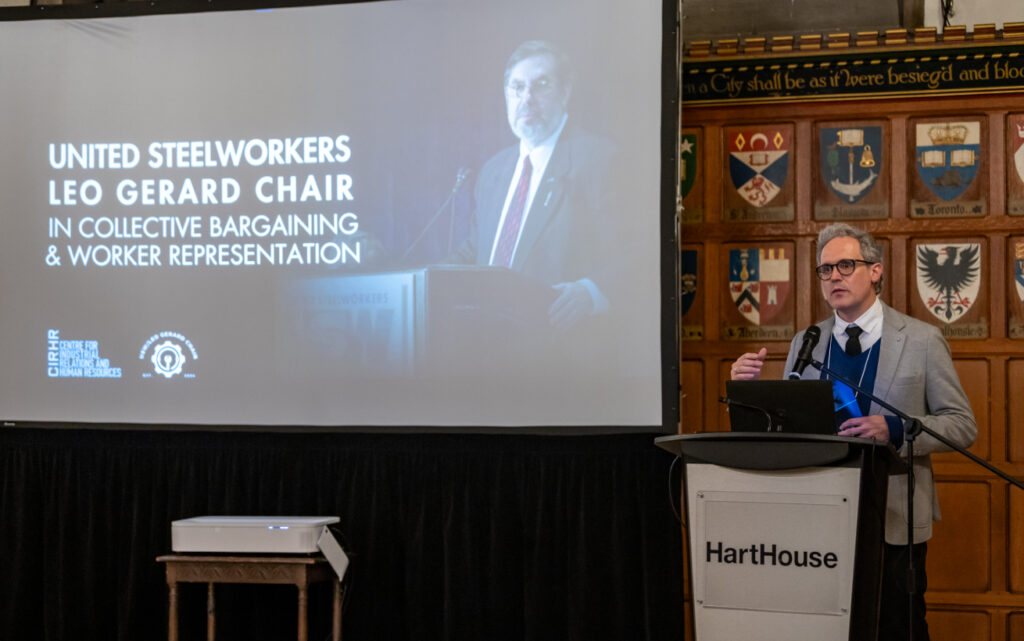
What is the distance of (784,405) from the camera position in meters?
2.99

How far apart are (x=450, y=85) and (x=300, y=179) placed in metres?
0.78

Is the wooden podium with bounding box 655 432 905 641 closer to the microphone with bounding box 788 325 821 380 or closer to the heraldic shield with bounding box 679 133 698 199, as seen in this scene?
the microphone with bounding box 788 325 821 380

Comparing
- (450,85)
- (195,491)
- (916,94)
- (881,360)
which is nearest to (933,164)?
(916,94)

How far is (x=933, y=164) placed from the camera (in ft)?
15.4

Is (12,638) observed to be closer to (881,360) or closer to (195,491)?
(195,491)

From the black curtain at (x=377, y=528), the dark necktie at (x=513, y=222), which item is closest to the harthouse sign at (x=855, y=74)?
the dark necktie at (x=513, y=222)

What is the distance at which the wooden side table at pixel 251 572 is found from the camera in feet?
13.8

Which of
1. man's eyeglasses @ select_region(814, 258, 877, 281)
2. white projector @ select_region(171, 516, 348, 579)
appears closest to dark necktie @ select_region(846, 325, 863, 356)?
man's eyeglasses @ select_region(814, 258, 877, 281)

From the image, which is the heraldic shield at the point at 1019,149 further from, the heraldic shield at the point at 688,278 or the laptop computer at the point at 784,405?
the laptop computer at the point at 784,405

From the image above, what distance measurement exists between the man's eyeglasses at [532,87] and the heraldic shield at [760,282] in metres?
1.16

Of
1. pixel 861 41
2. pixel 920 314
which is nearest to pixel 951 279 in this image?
pixel 920 314

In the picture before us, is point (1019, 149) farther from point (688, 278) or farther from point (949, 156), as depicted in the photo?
point (688, 278)

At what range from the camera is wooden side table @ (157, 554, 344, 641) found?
4.20 meters

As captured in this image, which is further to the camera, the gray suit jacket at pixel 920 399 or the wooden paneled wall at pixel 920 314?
the wooden paneled wall at pixel 920 314
